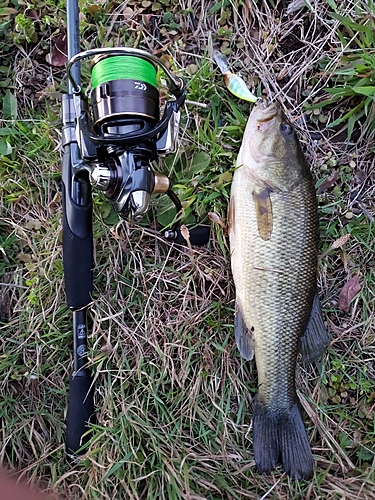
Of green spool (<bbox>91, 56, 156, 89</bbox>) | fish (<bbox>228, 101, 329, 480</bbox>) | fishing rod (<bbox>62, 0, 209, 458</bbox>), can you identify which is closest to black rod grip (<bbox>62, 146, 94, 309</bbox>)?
fishing rod (<bbox>62, 0, 209, 458</bbox>)

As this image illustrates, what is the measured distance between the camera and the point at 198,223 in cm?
244

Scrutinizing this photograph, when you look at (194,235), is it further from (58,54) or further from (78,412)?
(58,54)

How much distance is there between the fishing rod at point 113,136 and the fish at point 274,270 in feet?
1.33

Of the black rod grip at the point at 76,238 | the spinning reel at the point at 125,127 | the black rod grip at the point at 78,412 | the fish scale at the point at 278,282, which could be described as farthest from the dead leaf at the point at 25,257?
the fish scale at the point at 278,282

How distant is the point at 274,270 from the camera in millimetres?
2152

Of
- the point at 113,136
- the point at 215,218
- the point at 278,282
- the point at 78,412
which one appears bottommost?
the point at 78,412

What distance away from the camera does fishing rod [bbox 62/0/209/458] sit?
174 cm

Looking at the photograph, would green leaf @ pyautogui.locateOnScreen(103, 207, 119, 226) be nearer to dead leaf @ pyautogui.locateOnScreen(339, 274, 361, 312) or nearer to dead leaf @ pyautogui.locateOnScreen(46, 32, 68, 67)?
dead leaf @ pyautogui.locateOnScreen(46, 32, 68, 67)

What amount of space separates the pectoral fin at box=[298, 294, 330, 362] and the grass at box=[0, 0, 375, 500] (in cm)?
15

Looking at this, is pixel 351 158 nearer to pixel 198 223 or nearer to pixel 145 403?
pixel 198 223

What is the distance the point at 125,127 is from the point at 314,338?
139cm

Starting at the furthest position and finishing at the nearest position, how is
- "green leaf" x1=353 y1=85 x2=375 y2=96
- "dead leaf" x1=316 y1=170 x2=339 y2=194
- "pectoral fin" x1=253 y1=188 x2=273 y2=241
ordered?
1. "dead leaf" x1=316 y1=170 x2=339 y2=194
2. "green leaf" x1=353 y1=85 x2=375 y2=96
3. "pectoral fin" x1=253 y1=188 x2=273 y2=241

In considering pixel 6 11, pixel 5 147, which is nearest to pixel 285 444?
pixel 5 147

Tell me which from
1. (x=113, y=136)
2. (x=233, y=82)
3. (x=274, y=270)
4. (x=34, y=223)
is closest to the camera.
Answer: (x=113, y=136)
